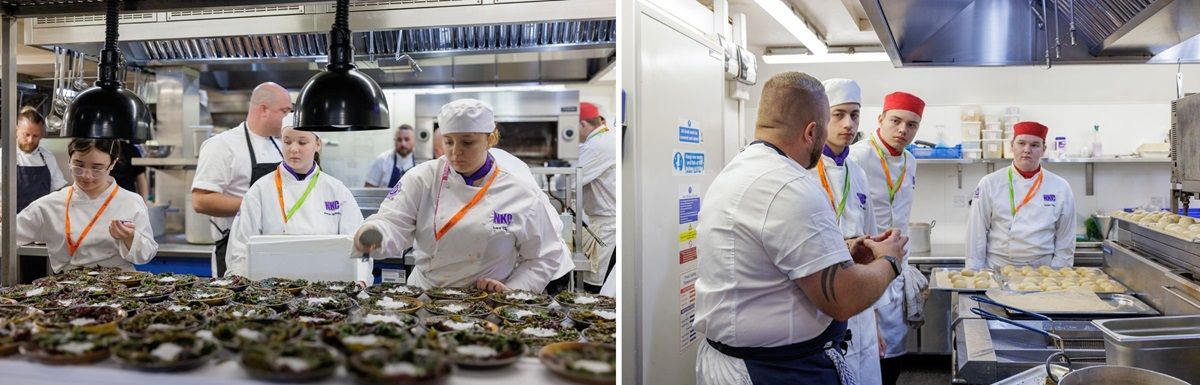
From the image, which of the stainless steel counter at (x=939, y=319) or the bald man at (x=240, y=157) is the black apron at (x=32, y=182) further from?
the stainless steel counter at (x=939, y=319)

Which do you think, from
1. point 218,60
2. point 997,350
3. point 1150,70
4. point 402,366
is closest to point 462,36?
point 218,60

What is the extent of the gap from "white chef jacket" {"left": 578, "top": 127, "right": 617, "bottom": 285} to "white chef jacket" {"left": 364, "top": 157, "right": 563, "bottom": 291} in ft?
1.01

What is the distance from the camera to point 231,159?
2012mm

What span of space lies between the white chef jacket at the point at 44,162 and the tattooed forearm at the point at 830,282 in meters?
1.92

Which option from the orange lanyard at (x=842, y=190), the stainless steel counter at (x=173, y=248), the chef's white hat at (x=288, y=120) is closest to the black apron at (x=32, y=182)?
the stainless steel counter at (x=173, y=248)

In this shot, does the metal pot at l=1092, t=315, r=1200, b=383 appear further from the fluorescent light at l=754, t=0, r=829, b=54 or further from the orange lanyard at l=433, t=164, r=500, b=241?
the fluorescent light at l=754, t=0, r=829, b=54

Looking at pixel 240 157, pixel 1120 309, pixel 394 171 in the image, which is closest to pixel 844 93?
pixel 1120 309

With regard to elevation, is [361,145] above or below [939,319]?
above

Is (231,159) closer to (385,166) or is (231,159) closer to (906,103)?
(385,166)

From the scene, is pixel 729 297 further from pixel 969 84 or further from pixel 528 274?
pixel 969 84

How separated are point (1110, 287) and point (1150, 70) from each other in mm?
3924

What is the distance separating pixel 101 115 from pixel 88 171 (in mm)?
196

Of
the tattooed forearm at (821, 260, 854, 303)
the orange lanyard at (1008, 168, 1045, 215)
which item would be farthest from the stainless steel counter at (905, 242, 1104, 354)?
the tattooed forearm at (821, 260, 854, 303)

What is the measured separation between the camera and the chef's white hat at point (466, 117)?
219cm
